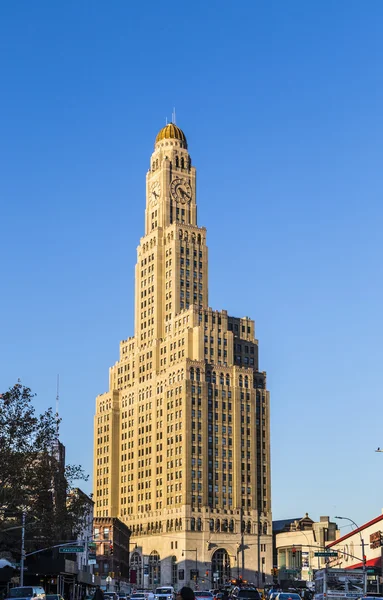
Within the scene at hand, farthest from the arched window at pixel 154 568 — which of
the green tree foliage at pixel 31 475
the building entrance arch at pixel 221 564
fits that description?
the green tree foliage at pixel 31 475

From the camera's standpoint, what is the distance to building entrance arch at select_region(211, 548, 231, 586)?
18475 centimetres

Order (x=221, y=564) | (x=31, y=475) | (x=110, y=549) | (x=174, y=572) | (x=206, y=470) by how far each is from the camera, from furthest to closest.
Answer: (x=206, y=470) < (x=221, y=564) < (x=174, y=572) < (x=110, y=549) < (x=31, y=475)

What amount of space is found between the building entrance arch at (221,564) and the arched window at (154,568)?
1191 cm

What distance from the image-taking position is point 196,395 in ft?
624

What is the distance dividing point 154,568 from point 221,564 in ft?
48.1

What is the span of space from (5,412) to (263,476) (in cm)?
13278

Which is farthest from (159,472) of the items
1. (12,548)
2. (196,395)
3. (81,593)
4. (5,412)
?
(5,412)

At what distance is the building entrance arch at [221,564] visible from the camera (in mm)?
184750

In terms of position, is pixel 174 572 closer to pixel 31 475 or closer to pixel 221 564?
pixel 221 564

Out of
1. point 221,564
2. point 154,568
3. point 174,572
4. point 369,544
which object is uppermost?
point 369,544

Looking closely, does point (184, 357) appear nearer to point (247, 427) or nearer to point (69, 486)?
point (247, 427)

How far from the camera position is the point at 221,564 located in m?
186

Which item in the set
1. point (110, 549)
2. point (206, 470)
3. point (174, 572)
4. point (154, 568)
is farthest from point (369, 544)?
point (154, 568)

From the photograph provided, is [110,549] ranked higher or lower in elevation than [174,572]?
higher
